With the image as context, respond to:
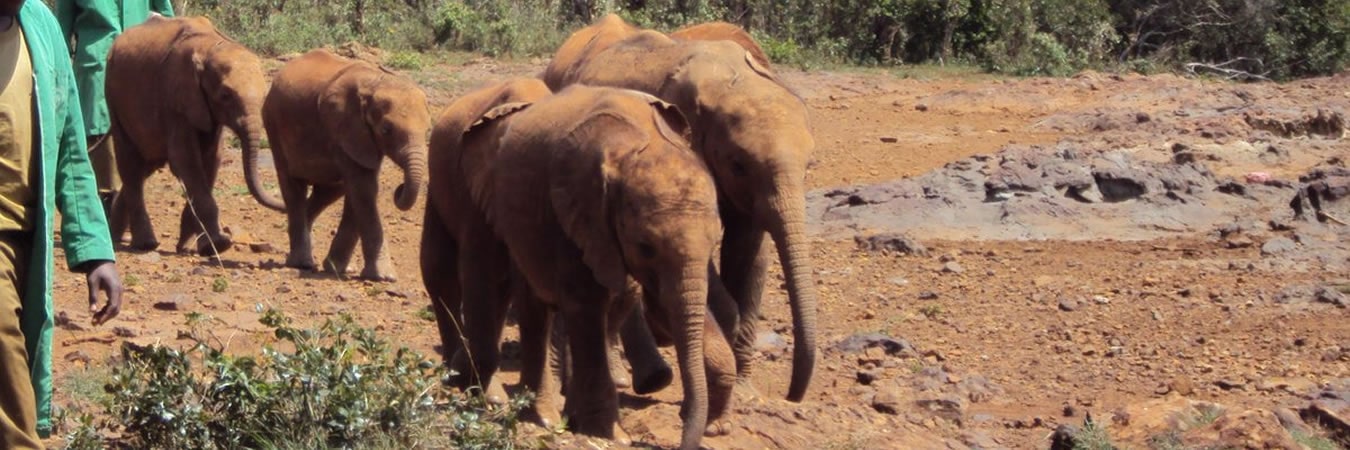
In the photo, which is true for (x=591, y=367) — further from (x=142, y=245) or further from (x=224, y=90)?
(x=142, y=245)

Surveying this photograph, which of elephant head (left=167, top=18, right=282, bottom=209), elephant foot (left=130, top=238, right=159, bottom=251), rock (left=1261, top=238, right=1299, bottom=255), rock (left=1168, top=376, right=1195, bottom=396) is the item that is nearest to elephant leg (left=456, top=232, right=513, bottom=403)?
rock (left=1168, top=376, right=1195, bottom=396)

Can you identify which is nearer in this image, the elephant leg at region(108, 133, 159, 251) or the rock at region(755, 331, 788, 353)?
the rock at region(755, 331, 788, 353)

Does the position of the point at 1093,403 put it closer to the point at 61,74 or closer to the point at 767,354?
the point at 767,354

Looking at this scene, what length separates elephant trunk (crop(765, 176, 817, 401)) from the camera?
7883 millimetres

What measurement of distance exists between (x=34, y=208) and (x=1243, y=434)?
16.5 feet

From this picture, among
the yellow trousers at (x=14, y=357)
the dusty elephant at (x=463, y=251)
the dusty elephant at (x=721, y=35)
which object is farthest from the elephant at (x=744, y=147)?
the yellow trousers at (x=14, y=357)

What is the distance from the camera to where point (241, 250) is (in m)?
12.6

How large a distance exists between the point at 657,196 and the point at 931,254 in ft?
22.0

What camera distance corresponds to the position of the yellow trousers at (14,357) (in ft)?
16.9

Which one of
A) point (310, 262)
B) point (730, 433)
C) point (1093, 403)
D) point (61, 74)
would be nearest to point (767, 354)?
point (1093, 403)

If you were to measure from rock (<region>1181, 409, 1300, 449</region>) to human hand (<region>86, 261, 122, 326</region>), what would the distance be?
4679mm

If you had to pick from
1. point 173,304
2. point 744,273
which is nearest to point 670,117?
point 744,273

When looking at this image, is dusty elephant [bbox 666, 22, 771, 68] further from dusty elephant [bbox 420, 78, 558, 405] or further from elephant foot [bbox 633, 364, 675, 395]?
elephant foot [bbox 633, 364, 675, 395]

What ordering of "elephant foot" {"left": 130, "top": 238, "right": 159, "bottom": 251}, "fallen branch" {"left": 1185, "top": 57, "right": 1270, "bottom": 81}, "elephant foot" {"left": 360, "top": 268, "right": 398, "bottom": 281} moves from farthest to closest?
"fallen branch" {"left": 1185, "top": 57, "right": 1270, "bottom": 81} → "elephant foot" {"left": 130, "top": 238, "right": 159, "bottom": 251} → "elephant foot" {"left": 360, "top": 268, "right": 398, "bottom": 281}
